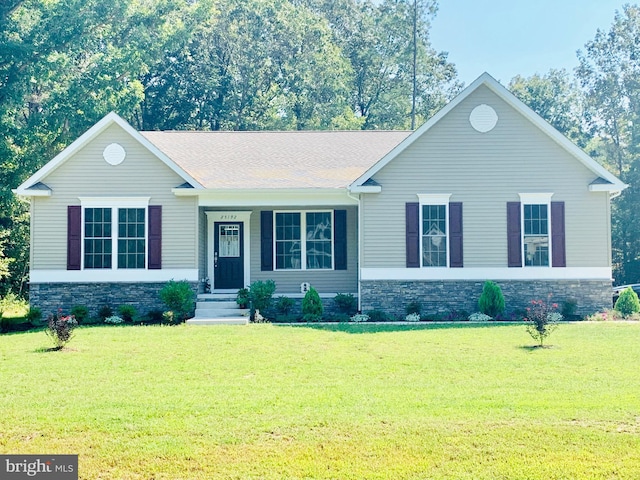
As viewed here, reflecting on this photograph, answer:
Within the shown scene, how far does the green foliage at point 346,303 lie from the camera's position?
52.9ft

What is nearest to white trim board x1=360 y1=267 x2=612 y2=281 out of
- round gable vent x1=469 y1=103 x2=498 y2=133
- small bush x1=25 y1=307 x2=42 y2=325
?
round gable vent x1=469 y1=103 x2=498 y2=133

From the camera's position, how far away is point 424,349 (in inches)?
418

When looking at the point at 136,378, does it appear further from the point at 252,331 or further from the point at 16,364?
the point at 252,331

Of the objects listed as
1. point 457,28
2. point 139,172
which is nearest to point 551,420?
point 139,172

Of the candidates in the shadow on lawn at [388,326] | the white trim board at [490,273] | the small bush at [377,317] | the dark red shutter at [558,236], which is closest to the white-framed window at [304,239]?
the white trim board at [490,273]

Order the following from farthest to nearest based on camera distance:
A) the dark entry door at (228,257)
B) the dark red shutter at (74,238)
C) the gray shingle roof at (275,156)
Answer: the dark entry door at (228,257)
the gray shingle roof at (275,156)
the dark red shutter at (74,238)

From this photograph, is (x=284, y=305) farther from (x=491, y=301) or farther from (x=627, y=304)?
(x=627, y=304)

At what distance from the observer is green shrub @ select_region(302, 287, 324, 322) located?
50.0 feet

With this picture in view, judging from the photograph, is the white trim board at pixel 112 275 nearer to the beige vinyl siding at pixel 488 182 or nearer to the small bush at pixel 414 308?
the beige vinyl siding at pixel 488 182

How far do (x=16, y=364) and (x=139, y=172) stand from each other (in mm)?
7442

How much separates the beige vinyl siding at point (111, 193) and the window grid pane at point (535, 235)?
8.53 m

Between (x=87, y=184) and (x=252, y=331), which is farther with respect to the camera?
(x=87, y=184)

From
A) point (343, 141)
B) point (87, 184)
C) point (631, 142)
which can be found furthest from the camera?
point (631, 142)

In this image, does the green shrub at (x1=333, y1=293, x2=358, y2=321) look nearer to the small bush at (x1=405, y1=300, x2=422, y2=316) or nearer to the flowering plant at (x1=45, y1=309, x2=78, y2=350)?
the small bush at (x1=405, y1=300, x2=422, y2=316)
